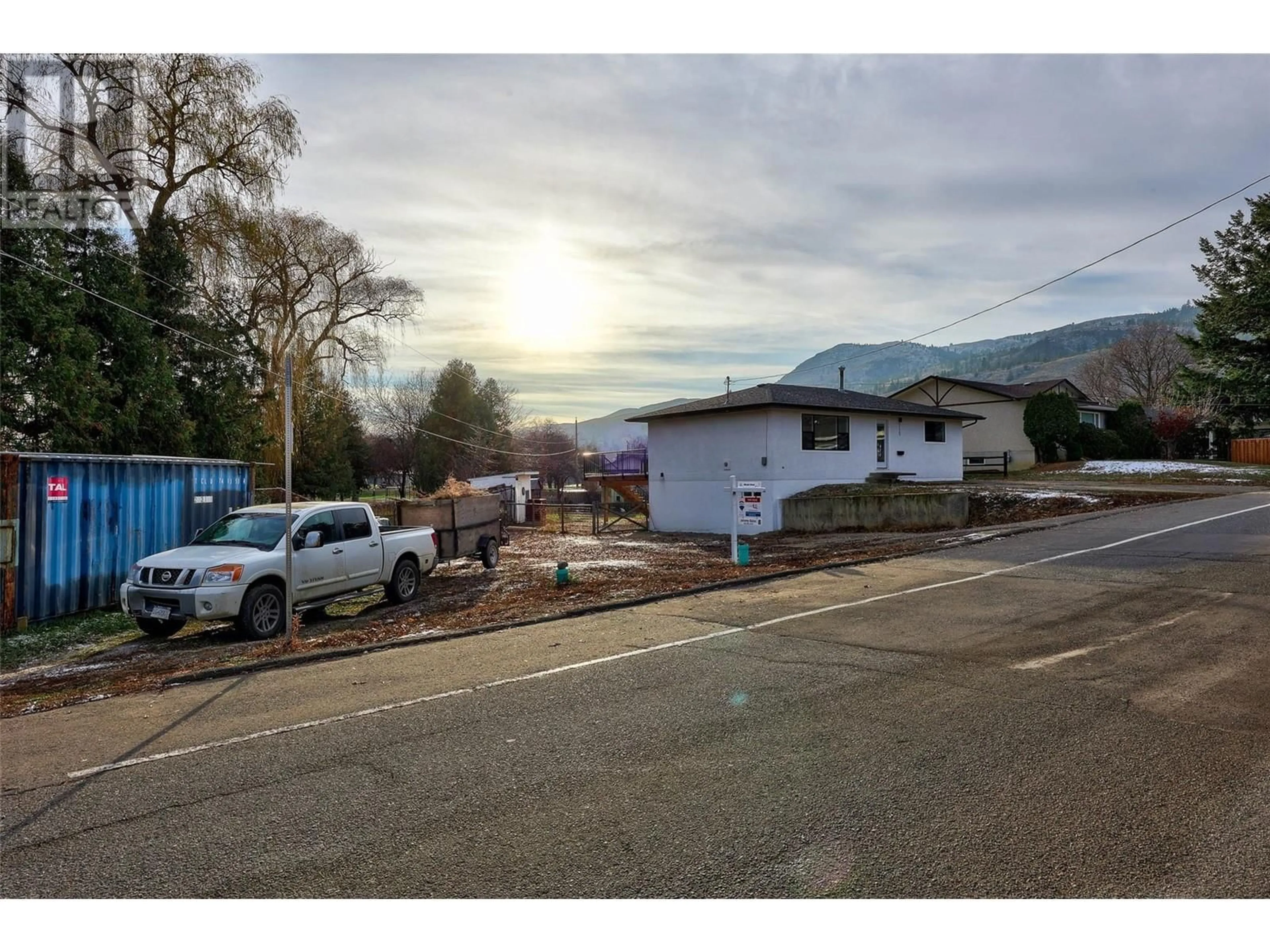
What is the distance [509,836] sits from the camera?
12.2 ft

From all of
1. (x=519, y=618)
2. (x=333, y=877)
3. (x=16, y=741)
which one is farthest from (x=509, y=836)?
Answer: (x=519, y=618)

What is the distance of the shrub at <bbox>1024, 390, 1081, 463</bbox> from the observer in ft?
138

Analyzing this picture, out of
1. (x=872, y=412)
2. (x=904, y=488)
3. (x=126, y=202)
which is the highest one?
(x=126, y=202)

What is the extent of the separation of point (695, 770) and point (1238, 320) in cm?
3931

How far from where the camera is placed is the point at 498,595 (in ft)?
43.3

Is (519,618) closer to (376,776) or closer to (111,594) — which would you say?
(376,776)

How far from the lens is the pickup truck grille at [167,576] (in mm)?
9750

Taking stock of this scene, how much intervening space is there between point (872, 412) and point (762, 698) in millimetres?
26397

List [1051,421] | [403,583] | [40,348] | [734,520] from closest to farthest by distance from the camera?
[403,583]
[734,520]
[40,348]
[1051,421]

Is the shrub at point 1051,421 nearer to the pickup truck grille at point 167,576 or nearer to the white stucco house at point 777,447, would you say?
the white stucco house at point 777,447

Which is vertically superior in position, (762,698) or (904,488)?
(904,488)

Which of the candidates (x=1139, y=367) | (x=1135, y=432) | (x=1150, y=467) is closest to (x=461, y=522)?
(x=1150, y=467)

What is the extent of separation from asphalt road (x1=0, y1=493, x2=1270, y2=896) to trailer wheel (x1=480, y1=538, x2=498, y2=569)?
948 cm

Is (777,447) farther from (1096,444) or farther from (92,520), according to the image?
(1096,444)
